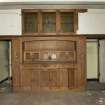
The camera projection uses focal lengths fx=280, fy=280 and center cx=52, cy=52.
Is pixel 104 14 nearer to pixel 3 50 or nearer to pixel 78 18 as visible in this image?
pixel 78 18

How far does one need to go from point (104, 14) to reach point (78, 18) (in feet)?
3.11

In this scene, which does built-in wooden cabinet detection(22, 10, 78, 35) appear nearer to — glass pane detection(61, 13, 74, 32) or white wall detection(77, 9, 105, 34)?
glass pane detection(61, 13, 74, 32)

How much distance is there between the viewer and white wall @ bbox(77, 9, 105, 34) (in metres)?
10.1

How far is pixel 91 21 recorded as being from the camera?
10.1m

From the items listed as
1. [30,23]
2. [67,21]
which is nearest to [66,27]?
[67,21]

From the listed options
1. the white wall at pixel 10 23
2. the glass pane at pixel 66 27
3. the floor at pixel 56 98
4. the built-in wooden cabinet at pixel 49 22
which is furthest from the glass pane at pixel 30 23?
the floor at pixel 56 98

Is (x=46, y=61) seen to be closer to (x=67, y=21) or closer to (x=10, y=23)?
(x=67, y=21)

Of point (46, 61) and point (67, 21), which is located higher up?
point (67, 21)

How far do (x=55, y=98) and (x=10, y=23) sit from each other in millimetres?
3159

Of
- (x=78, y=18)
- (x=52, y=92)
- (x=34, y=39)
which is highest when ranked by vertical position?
(x=78, y=18)

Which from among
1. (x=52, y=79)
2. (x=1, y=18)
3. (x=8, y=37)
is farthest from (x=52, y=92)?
(x=1, y=18)

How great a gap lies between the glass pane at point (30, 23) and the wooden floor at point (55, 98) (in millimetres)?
2301

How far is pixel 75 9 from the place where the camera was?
32.8 ft

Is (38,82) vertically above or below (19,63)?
below
